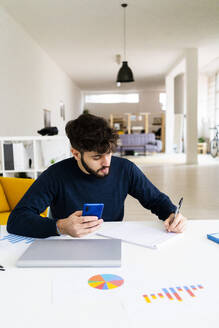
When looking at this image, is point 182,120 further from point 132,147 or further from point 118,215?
point 118,215

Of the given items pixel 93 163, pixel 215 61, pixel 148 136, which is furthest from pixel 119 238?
pixel 148 136

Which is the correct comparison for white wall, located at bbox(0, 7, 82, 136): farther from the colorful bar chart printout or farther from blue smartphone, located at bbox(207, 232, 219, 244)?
the colorful bar chart printout

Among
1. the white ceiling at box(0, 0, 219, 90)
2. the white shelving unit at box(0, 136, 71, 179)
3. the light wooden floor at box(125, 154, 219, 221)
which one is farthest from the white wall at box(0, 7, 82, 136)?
the light wooden floor at box(125, 154, 219, 221)

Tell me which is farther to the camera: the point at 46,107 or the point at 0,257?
the point at 46,107

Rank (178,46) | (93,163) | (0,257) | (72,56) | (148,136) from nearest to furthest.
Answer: (0,257)
(93,163)
(178,46)
(72,56)
(148,136)

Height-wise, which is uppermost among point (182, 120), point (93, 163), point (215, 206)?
point (182, 120)

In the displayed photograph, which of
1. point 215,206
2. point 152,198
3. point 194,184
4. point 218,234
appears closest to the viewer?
point 218,234

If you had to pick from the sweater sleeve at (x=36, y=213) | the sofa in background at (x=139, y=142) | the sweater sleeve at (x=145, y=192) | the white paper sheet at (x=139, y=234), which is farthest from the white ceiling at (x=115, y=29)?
the white paper sheet at (x=139, y=234)

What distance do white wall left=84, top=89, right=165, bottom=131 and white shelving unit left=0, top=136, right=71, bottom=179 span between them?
13.0 m

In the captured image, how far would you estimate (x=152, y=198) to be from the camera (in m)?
1.63

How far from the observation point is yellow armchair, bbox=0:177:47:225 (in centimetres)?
274

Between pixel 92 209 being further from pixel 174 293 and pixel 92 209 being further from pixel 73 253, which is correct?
pixel 174 293

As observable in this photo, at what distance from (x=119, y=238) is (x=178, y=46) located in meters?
8.64

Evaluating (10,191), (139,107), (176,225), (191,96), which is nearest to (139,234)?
(176,225)
